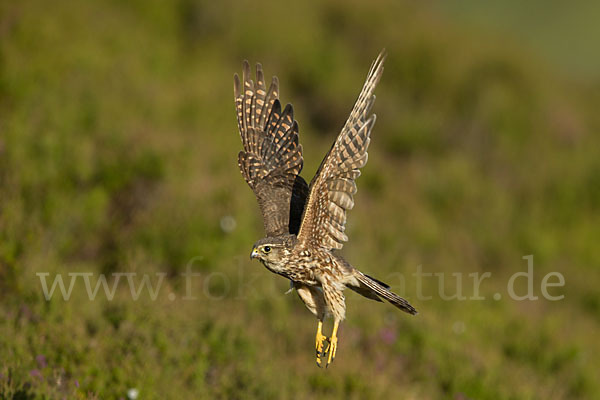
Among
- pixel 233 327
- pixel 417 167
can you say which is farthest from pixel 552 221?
pixel 233 327

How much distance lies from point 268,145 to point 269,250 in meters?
1.29

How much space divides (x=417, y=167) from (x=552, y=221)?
2.94 meters

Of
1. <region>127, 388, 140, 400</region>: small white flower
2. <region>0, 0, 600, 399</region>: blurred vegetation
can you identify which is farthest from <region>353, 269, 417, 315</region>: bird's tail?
<region>0, 0, 600, 399</region>: blurred vegetation

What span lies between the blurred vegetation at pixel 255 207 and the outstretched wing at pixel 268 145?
1869 millimetres

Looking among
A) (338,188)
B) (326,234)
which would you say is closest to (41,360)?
(326,234)

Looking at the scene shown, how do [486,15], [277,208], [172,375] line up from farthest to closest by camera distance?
1. [486,15]
2. [172,375]
3. [277,208]

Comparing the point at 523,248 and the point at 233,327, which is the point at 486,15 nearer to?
the point at 523,248

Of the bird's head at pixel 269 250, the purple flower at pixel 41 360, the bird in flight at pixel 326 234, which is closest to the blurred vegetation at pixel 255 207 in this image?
the purple flower at pixel 41 360

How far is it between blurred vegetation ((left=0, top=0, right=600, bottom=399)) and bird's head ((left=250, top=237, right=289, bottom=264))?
1.96 meters

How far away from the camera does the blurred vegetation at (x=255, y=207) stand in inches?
218

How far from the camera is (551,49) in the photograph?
20297 millimetres

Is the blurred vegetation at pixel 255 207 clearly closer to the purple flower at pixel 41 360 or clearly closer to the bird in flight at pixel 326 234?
the purple flower at pixel 41 360

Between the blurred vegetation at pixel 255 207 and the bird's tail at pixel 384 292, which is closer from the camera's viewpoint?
the bird's tail at pixel 384 292

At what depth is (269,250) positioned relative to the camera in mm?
3428
